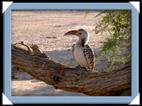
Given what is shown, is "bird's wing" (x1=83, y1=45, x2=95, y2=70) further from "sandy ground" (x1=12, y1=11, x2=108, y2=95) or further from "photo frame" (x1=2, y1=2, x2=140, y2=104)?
"photo frame" (x1=2, y1=2, x2=140, y2=104)

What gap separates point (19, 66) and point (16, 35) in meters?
0.17

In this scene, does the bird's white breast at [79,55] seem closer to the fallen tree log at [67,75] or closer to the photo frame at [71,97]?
the fallen tree log at [67,75]

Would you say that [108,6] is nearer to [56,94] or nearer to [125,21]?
[125,21]

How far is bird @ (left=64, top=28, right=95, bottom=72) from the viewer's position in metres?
7.02

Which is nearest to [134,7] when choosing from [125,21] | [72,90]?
[125,21]

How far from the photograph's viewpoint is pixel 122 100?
6992mm

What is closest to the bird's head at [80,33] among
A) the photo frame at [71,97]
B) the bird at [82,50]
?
the bird at [82,50]

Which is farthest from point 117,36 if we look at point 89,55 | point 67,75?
point 67,75

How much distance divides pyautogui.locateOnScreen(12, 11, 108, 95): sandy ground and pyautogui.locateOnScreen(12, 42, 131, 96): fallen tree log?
0.13 ft

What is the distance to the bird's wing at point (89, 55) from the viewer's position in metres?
7.02

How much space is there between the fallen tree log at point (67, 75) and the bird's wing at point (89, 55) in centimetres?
5

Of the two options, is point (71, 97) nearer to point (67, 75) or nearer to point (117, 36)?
point (67, 75)

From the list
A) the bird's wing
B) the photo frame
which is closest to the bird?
the bird's wing

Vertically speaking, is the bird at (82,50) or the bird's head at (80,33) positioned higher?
the bird's head at (80,33)
